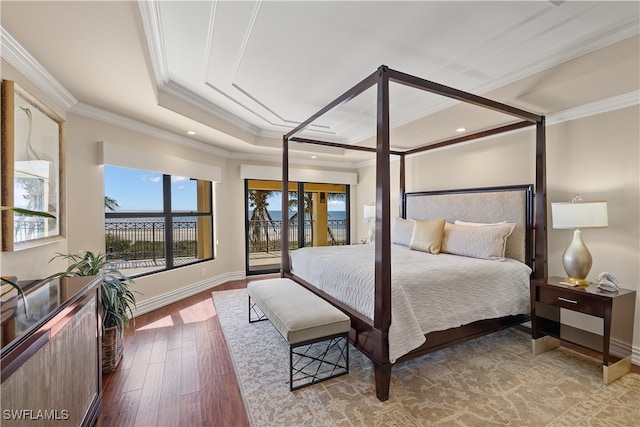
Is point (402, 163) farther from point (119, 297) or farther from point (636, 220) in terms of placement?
point (119, 297)

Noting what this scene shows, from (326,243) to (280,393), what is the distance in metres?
4.36

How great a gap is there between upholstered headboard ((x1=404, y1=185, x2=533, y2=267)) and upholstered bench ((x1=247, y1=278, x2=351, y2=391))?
2217 mm

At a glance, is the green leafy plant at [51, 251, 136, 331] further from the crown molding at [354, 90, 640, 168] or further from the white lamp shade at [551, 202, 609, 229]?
the crown molding at [354, 90, 640, 168]

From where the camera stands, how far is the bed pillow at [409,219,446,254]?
3.54 meters

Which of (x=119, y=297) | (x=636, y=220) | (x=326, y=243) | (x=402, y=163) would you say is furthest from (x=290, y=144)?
(x=636, y=220)

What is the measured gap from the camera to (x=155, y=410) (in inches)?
75.1

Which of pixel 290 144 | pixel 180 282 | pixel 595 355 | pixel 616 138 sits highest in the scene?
pixel 290 144

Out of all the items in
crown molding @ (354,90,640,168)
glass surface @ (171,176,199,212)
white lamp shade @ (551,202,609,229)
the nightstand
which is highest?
crown molding @ (354,90,640,168)

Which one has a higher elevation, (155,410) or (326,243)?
(326,243)

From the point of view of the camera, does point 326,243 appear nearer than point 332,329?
No

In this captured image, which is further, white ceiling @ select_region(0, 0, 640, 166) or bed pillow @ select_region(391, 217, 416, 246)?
bed pillow @ select_region(391, 217, 416, 246)

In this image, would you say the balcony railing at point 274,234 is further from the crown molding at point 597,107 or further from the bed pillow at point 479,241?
the crown molding at point 597,107

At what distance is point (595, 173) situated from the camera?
280 centimetres

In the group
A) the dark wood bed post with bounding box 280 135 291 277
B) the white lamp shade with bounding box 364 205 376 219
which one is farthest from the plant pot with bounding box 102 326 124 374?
the white lamp shade with bounding box 364 205 376 219
